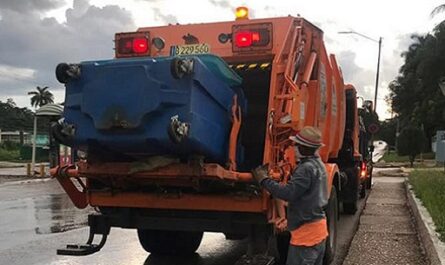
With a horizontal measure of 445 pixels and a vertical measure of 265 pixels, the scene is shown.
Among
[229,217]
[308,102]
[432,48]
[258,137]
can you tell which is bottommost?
[229,217]

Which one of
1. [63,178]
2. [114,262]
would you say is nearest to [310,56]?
[63,178]

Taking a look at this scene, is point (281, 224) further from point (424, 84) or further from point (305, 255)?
point (424, 84)

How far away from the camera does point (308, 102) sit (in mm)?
6453

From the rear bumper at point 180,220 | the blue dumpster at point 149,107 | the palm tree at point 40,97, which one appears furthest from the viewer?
the palm tree at point 40,97

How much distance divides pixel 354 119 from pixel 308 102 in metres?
4.17

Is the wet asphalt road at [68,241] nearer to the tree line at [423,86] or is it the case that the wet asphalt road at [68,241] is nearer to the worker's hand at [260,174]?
the worker's hand at [260,174]

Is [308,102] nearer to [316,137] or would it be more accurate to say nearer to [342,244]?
[316,137]

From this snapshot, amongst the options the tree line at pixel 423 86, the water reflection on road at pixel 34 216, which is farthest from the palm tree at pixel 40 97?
the water reflection on road at pixel 34 216

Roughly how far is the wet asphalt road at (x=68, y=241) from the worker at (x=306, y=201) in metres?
2.99

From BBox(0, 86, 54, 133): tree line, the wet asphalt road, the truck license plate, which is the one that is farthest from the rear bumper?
BBox(0, 86, 54, 133): tree line

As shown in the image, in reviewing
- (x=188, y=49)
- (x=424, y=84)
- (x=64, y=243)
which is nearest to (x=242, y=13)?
(x=188, y=49)

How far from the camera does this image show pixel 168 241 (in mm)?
7730

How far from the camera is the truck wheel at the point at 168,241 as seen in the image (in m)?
7.63

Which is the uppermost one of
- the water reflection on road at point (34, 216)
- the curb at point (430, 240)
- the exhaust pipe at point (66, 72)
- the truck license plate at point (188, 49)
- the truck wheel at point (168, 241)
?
the truck license plate at point (188, 49)
